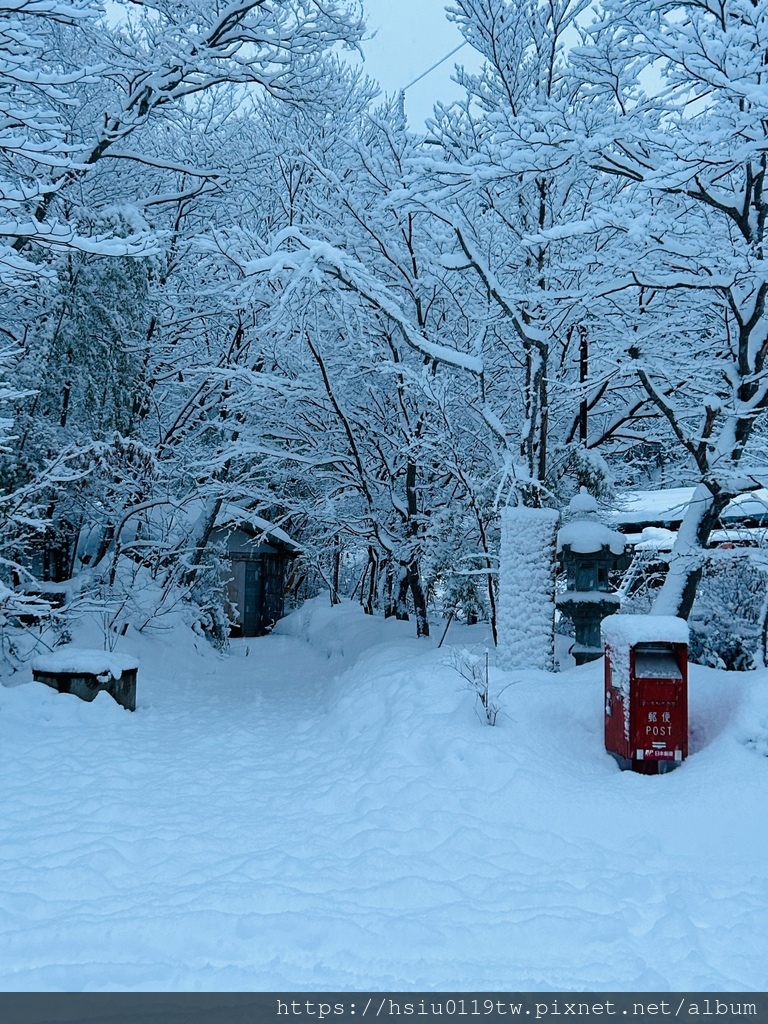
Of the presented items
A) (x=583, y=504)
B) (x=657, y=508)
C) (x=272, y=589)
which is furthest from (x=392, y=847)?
(x=272, y=589)

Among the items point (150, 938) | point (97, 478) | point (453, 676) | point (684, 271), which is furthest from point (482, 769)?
point (97, 478)

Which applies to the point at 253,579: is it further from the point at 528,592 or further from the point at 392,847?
the point at 392,847

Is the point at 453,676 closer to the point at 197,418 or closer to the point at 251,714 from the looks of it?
the point at 251,714

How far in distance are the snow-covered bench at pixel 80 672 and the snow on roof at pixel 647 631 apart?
5.34 metres

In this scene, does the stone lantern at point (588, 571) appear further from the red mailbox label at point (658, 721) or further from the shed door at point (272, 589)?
the shed door at point (272, 589)

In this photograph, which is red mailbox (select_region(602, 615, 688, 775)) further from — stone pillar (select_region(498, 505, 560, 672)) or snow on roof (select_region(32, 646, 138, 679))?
snow on roof (select_region(32, 646, 138, 679))

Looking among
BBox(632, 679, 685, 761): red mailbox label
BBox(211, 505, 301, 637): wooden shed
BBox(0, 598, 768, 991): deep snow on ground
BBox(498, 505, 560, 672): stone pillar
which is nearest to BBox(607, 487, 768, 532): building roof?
BBox(498, 505, 560, 672): stone pillar

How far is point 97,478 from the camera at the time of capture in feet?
36.9

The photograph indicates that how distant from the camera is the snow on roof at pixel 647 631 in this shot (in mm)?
5516

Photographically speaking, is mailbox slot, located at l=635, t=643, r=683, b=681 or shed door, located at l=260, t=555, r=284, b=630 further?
shed door, located at l=260, t=555, r=284, b=630

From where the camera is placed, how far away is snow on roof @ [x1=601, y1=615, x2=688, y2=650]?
5.52 metres

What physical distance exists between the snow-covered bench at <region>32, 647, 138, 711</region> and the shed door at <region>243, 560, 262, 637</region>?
48.3ft

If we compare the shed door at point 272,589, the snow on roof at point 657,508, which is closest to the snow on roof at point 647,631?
the snow on roof at point 657,508

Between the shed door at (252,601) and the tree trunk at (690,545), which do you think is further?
the shed door at (252,601)
